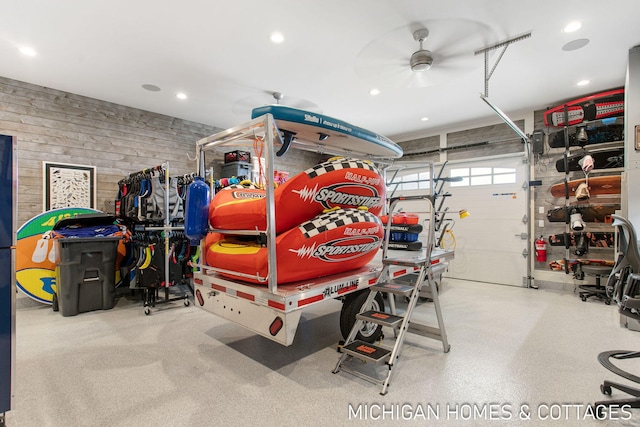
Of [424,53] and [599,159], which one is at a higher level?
[424,53]

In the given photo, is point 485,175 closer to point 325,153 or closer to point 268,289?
point 325,153

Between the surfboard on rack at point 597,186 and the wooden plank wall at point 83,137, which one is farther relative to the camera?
the surfboard on rack at point 597,186

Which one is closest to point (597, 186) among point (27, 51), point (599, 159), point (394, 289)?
point (599, 159)

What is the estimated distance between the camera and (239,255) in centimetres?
225

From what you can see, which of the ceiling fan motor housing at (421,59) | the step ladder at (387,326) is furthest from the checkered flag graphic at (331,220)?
the ceiling fan motor housing at (421,59)

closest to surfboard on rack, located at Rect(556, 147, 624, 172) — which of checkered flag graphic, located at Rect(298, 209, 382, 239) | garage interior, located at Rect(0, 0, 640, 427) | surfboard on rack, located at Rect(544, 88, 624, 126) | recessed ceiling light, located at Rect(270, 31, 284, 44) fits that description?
garage interior, located at Rect(0, 0, 640, 427)

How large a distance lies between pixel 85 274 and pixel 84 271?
0.14 ft

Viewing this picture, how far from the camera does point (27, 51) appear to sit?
11.3ft

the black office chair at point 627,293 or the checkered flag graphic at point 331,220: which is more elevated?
the checkered flag graphic at point 331,220

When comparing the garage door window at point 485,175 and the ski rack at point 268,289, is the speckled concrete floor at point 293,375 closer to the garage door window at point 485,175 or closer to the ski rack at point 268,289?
the ski rack at point 268,289

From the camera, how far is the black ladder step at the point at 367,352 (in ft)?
6.71

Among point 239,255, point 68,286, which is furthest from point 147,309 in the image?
point 239,255

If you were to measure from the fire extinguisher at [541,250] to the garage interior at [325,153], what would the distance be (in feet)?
0.40

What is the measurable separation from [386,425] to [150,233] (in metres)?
4.16
